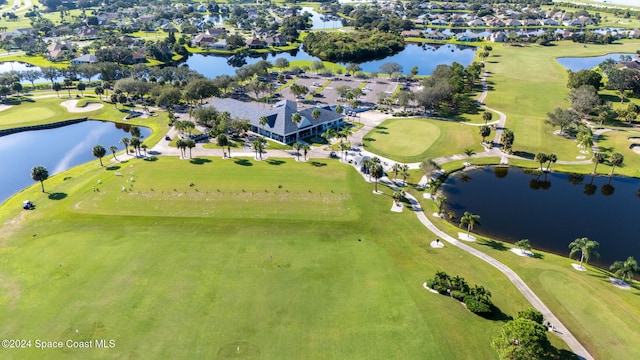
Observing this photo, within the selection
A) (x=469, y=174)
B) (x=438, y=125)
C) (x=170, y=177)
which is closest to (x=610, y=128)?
(x=438, y=125)

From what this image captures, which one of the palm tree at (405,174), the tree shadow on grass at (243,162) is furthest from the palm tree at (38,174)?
the palm tree at (405,174)

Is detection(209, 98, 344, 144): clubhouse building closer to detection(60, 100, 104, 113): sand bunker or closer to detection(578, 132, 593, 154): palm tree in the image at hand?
detection(60, 100, 104, 113): sand bunker

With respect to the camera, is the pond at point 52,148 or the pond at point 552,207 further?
the pond at point 52,148

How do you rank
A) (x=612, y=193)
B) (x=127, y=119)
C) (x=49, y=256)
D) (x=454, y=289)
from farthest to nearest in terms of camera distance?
(x=127, y=119)
(x=612, y=193)
(x=49, y=256)
(x=454, y=289)

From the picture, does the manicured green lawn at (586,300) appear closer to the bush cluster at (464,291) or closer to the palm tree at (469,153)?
the bush cluster at (464,291)

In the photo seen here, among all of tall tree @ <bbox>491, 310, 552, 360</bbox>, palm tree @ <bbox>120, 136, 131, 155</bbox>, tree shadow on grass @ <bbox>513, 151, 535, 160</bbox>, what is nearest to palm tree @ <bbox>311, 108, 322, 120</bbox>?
palm tree @ <bbox>120, 136, 131, 155</bbox>

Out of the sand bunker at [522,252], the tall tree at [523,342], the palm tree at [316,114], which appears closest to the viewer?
the tall tree at [523,342]

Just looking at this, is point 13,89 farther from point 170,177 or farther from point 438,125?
point 438,125
